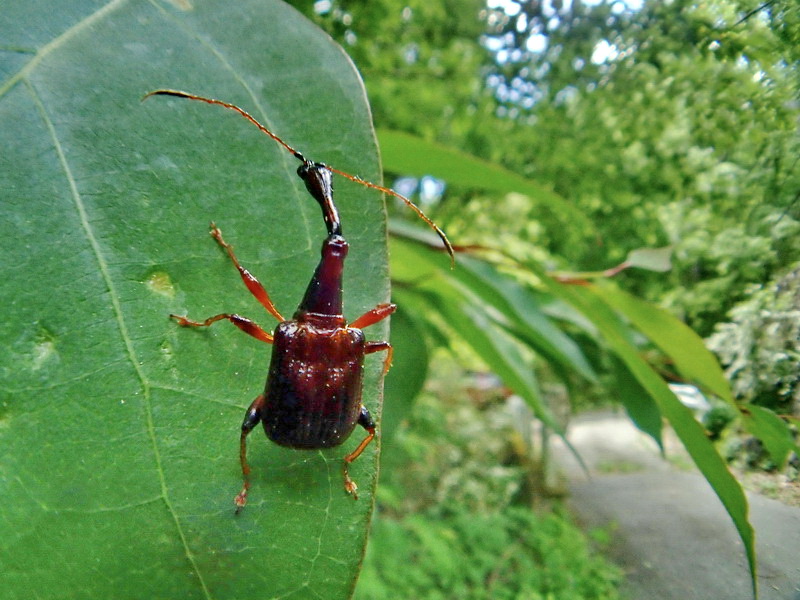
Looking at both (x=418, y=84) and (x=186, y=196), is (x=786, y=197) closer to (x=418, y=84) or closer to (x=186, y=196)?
(x=186, y=196)

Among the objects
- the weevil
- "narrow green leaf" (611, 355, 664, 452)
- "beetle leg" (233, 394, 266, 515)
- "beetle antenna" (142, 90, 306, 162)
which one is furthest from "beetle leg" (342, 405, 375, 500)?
"narrow green leaf" (611, 355, 664, 452)

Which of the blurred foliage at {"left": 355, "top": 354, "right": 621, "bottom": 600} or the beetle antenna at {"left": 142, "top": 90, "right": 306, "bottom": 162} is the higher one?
the beetle antenna at {"left": 142, "top": 90, "right": 306, "bottom": 162}

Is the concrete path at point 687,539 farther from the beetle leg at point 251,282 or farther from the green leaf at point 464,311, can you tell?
the beetle leg at point 251,282

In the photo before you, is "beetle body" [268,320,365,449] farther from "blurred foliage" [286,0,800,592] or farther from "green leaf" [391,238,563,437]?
"green leaf" [391,238,563,437]

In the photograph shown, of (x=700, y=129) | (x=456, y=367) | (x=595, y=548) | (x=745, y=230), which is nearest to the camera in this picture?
(x=745, y=230)

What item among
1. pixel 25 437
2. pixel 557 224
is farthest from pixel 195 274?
A: pixel 557 224
